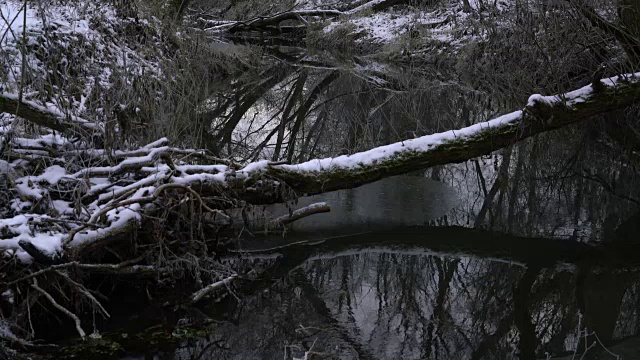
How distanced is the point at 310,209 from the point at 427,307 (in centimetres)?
141

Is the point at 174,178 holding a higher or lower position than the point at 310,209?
higher

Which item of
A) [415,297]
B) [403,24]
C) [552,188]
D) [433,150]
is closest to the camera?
[415,297]

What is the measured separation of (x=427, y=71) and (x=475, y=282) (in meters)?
7.89

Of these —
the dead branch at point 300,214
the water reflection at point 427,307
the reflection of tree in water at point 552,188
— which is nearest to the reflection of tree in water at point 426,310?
the water reflection at point 427,307

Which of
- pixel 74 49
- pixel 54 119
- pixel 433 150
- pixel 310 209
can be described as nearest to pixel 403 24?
pixel 74 49

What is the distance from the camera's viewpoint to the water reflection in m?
3.94

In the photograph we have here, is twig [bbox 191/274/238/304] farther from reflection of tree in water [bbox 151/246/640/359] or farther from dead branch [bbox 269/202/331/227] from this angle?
dead branch [bbox 269/202/331/227]

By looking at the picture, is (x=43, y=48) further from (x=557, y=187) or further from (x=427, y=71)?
(x=427, y=71)

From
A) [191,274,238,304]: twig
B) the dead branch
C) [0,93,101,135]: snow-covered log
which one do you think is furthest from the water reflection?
[0,93,101,135]: snow-covered log

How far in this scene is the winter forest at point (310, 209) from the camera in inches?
157

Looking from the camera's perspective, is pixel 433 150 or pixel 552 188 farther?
pixel 552 188

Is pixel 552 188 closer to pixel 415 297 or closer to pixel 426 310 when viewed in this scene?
pixel 415 297

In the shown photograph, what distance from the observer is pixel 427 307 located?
4555 millimetres

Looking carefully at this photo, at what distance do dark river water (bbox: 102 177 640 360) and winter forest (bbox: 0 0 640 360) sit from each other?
19mm
